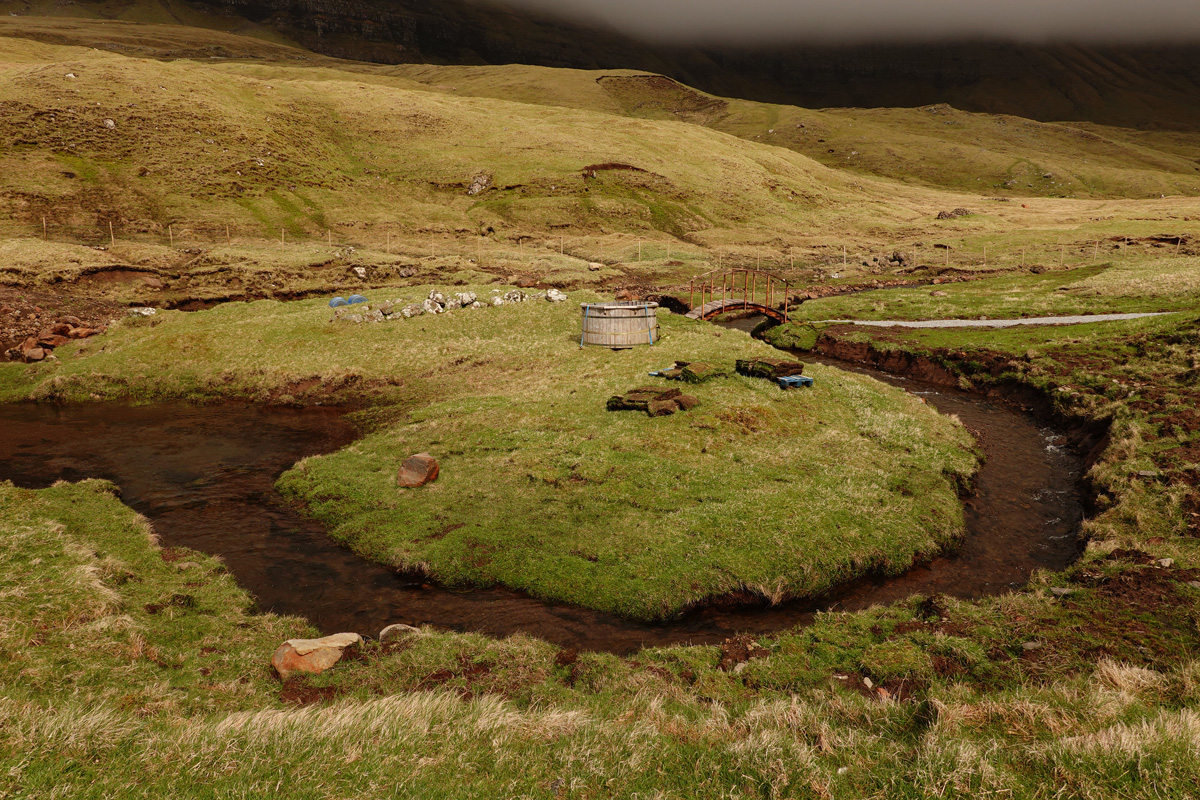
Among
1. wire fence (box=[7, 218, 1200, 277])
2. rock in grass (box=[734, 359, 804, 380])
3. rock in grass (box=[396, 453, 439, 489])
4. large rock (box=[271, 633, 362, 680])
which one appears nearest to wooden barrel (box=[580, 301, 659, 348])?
rock in grass (box=[734, 359, 804, 380])

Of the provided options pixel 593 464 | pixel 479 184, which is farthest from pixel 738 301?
pixel 479 184

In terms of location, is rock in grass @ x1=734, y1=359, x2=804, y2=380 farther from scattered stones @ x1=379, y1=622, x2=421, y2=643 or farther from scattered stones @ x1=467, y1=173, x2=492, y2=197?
scattered stones @ x1=467, y1=173, x2=492, y2=197

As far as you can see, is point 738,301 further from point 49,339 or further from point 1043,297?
point 49,339

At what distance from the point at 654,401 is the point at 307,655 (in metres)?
16.9

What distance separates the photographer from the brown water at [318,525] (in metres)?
16.0

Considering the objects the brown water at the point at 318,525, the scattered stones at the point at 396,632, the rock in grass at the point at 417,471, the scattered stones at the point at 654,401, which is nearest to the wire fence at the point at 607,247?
the brown water at the point at 318,525

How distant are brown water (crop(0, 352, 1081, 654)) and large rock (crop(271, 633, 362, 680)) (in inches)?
86.8

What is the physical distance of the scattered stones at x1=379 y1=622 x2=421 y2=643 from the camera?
46.2 feet

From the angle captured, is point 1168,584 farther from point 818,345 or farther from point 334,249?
point 334,249

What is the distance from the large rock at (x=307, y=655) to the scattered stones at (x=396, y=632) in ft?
2.98

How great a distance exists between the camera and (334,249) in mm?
75562

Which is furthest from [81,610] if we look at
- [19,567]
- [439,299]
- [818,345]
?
[818,345]

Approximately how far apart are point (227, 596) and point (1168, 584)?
23.5m

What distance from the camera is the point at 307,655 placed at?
12.9 meters
